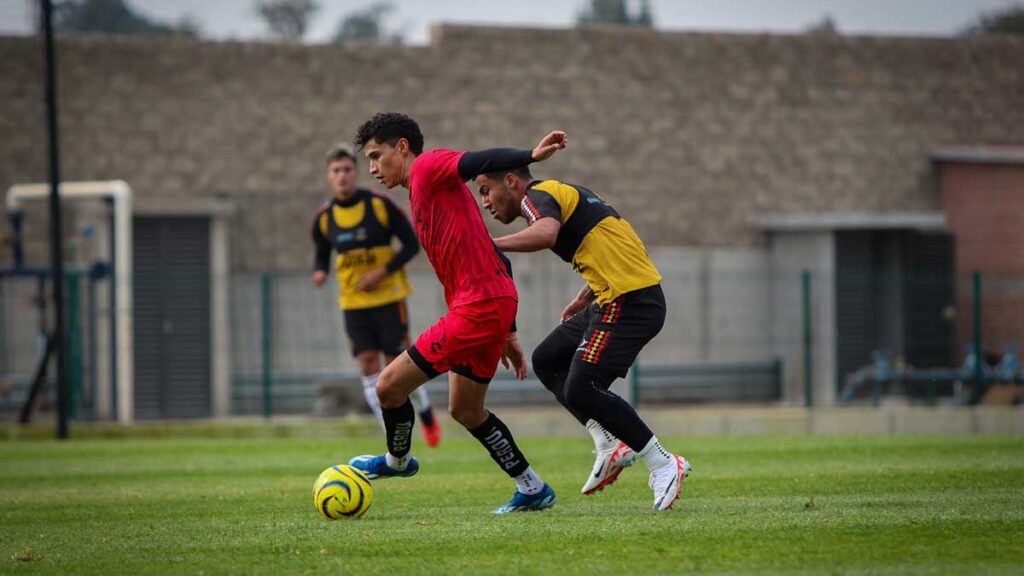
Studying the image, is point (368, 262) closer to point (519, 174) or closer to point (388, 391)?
point (519, 174)

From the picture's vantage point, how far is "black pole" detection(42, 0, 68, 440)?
18719 millimetres

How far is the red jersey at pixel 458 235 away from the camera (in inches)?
320

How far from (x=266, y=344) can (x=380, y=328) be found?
6.91m

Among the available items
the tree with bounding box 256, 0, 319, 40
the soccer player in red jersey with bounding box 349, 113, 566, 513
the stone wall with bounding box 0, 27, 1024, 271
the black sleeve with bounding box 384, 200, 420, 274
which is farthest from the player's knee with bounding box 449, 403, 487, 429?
the tree with bounding box 256, 0, 319, 40

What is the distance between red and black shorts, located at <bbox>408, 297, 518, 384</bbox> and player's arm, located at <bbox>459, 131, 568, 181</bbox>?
2.40ft

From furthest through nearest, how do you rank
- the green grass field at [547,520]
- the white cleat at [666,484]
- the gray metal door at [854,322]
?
the gray metal door at [854,322]
the white cleat at [666,484]
the green grass field at [547,520]

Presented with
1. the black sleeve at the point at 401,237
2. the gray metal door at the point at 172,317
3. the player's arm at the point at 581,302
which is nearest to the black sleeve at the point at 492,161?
the player's arm at the point at 581,302

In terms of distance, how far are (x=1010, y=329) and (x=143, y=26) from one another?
86.7 ft

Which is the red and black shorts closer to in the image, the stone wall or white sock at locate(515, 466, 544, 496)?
white sock at locate(515, 466, 544, 496)

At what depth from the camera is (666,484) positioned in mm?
8430

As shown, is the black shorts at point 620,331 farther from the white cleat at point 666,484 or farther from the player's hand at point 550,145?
the player's hand at point 550,145

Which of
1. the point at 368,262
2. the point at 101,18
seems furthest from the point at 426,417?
the point at 101,18

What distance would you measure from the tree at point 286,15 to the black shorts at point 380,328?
40431 millimetres

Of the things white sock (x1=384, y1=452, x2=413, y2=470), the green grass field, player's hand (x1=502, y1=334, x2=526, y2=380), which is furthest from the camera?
white sock (x1=384, y1=452, x2=413, y2=470)
